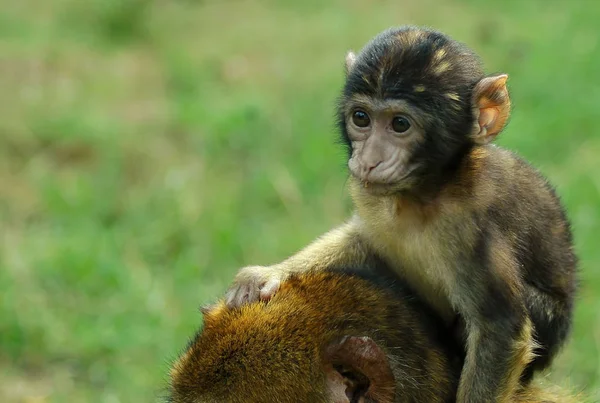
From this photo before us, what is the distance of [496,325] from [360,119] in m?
1.20

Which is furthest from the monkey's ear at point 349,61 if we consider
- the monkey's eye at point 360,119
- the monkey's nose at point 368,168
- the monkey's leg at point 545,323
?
the monkey's leg at point 545,323

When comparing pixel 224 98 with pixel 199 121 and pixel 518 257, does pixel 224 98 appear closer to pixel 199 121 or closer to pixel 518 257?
pixel 199 121

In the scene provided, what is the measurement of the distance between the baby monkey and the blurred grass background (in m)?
1.90

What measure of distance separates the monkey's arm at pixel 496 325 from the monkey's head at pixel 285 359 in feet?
2.50

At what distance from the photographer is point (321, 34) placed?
1572 centimetres

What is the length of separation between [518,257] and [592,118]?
7477 millimetres

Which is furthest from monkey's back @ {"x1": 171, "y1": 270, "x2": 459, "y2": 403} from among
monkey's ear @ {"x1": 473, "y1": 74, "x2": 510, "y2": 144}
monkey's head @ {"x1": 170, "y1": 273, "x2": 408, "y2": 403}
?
monkey's ear @ {"x1": 473, "y1": 74, "x2": 510, "y2": 144}

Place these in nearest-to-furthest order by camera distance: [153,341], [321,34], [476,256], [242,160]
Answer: [476,256], [153,341], [242,160], [321,34]

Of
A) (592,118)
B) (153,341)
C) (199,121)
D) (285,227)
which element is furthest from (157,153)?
(592,118)

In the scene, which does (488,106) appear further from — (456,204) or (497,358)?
(497,358)

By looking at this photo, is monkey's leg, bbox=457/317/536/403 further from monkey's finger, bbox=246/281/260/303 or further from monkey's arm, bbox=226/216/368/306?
monkey's finger, bbox=246/281/260/303

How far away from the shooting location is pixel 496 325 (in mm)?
5383

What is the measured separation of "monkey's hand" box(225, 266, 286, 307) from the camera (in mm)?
4977

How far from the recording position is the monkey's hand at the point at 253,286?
498cm
